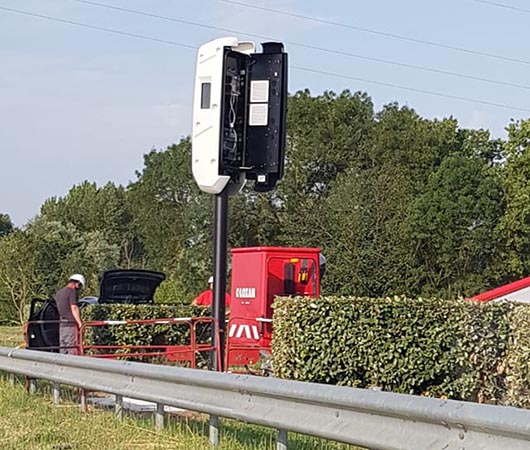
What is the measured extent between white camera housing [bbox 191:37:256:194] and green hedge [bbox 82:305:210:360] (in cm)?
631

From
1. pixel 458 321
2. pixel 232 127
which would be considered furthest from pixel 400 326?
pixel 232 127

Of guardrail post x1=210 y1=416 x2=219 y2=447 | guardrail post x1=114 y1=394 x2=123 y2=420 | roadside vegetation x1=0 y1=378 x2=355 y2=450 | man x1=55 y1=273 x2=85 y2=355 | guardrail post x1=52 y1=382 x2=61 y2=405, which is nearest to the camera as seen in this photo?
guardrail post x1=210 y1=416 x2=219 y2=447

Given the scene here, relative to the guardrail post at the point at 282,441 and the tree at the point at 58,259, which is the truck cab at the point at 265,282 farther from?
the tree at the point at 58,259

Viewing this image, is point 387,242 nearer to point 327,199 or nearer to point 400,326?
point 327,199

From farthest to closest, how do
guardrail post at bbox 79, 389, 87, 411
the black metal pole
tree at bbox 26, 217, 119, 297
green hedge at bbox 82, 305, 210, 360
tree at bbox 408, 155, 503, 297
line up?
1. tree at bbox 408, 155, 503, 297
2. tree at bbox 26, 217, 119, 297
3. green hedge at bbox 82, 305, 210, 360
4. the black metal pole
5. guardrail post at bbox 79, 389, 87, 411

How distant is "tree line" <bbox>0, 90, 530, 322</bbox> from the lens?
176 ft

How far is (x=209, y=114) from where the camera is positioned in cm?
1277

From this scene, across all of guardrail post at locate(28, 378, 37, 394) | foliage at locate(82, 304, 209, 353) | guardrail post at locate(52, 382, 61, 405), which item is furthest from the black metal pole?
foliage at locate(82, 304, 209, 353)

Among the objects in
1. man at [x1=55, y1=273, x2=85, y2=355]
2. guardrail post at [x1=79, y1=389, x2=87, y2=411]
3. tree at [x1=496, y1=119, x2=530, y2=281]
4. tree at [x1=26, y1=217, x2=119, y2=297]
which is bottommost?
guardrail post at [x1=79, y1=389, x2=87, y2=411]

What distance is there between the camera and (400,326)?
14250 mm

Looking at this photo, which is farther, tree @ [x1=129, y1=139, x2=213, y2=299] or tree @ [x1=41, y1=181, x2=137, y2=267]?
tree @ [x1=41, y1=181, x2=137, y2=267]

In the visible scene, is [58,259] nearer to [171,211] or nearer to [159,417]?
[171,211]

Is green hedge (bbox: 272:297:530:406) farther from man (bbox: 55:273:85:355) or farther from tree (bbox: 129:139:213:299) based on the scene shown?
tree (bbox: 129:139:213:299)

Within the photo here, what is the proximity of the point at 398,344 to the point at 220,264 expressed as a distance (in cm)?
277
